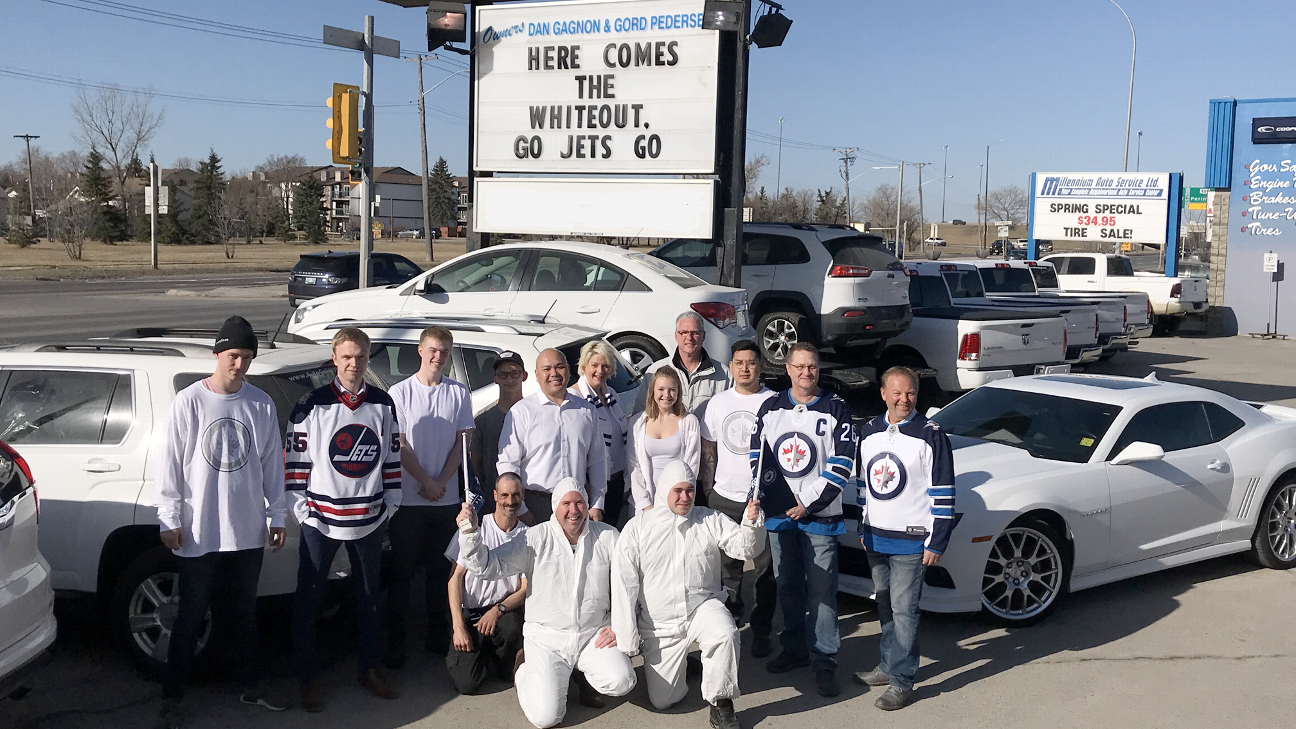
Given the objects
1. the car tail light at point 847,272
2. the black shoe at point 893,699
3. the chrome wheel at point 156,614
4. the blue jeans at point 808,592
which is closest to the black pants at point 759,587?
the blue jeans at point 808,592

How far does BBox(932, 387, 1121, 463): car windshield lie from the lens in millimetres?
6684

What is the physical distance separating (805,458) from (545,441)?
1284 mm

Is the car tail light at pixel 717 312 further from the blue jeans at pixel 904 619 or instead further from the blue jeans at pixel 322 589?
the blue jeans at pixel 322 589

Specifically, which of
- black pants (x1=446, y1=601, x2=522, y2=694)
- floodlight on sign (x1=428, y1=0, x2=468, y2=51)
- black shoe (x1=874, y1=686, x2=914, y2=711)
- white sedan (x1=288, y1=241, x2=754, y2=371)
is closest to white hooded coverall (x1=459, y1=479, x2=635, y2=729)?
black pants (x1=446, y1=601, x2=522, y2=694)

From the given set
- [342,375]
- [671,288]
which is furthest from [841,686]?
[671,288]

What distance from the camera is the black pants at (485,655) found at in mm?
4988

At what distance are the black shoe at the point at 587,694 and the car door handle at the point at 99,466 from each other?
7.62 ft

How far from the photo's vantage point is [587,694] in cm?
493

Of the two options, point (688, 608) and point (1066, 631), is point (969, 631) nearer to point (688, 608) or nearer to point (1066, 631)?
point (1066, 631)

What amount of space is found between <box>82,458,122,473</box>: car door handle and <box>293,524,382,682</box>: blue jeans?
0.97 meters

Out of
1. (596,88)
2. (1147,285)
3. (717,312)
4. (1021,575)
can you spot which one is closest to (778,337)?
(717,312)

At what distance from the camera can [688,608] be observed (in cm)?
486

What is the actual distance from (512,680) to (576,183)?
8462 millimetres

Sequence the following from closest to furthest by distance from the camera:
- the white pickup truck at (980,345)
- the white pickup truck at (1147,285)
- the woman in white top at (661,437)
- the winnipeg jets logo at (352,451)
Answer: the winnipeg jets logo at (352,451) < the woman in white top at (661,437) < the white pickup truck at (980,345) < the white pickup truck at (1147,285)
